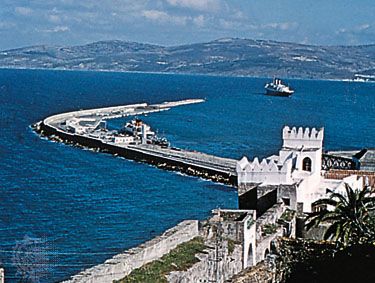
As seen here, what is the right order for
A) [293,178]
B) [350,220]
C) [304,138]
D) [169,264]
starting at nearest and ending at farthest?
[169,264]
[350,220]
[293,178]
[304,138]

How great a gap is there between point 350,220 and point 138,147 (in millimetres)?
58797

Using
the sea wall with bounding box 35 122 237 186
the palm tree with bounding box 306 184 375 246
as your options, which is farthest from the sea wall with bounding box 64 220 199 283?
the sea wall with bounding box 35 122 237 186

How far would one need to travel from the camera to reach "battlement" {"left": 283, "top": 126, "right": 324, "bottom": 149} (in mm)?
29323

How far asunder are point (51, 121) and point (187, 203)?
190ft

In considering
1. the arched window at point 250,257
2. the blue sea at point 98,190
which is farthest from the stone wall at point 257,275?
the blue sea at point 98,190

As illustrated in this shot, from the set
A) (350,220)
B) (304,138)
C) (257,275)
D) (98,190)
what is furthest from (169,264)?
(98,190)

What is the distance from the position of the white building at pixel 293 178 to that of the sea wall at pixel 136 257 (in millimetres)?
6939

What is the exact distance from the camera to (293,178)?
2628cm

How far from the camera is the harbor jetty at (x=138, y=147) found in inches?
2504

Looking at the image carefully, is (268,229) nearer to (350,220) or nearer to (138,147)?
(350,220)

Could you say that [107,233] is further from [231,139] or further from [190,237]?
[231,139]

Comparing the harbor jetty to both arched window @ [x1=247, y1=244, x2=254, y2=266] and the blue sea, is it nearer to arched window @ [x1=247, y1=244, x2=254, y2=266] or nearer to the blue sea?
the blue sea

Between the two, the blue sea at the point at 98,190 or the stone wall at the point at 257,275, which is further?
the blue sea at the point at 98,190

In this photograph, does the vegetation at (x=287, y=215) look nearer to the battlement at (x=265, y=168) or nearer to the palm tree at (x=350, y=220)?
the palm tree at (x=350, y=220)
